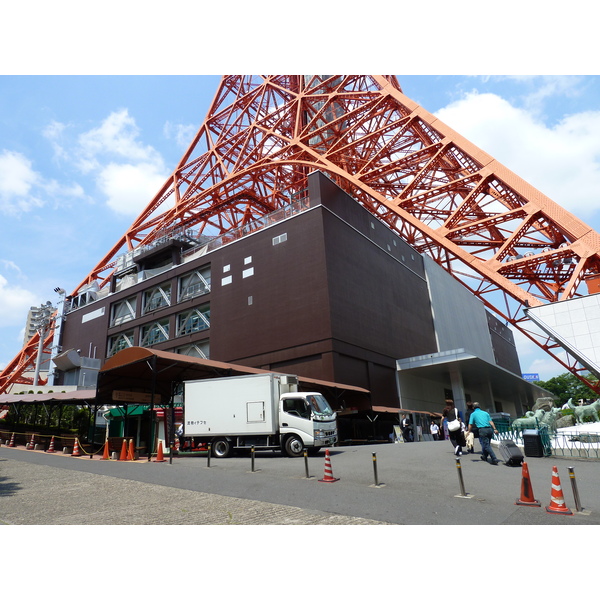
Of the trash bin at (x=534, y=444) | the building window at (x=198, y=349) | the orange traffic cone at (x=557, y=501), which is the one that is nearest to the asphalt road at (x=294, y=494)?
the orange traffic cone at (x=557, y=501)

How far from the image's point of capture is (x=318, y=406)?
18.7 metres

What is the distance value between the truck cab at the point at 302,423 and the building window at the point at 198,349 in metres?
21.2

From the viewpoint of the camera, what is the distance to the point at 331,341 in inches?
1192

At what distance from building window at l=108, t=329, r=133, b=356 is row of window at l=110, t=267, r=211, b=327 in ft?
4.71

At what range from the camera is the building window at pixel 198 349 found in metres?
39.2

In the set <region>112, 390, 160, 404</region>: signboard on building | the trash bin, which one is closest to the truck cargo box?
<region>112, 390, 160, 404</region>: signboard on building

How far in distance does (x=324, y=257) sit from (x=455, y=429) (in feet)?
63.3

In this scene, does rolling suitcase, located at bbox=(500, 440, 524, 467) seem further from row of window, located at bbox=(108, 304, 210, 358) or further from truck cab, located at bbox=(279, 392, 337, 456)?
row of window, located at bbox=(108, 304, 210, 358)

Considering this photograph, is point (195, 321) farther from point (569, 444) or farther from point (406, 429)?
point (569, 444)

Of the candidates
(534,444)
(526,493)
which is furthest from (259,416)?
(526,493)

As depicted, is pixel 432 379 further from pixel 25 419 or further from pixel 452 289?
pixel 25 419

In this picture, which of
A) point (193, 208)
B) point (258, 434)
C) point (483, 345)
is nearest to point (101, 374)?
point (258, 434)

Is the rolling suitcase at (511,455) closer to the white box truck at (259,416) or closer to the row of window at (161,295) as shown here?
the white box truck at (259,416)

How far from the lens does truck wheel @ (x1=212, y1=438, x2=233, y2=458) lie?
770 inches
